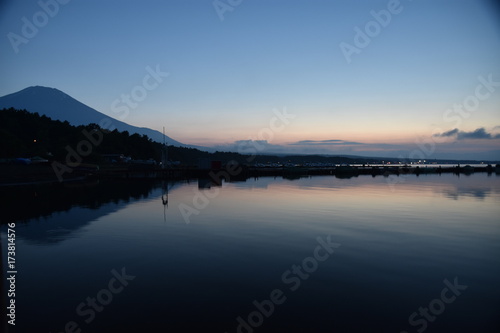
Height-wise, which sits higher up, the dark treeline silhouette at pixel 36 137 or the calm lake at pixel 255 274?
the dark treeline silhouette at pixel 36 137

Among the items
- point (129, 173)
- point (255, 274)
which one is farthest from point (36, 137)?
point (255, 274)

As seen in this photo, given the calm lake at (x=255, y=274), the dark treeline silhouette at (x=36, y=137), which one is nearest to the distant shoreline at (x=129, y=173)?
the dark treeline silhouette at (x=36, y=137)

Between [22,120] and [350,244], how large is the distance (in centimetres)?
11238

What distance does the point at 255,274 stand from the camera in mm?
11305

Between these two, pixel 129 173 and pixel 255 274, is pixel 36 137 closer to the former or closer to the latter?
pixel 129 173

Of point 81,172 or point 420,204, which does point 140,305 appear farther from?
point 81,172

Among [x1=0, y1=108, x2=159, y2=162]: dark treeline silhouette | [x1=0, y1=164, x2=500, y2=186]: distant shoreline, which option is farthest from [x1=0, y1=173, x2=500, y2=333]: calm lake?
[x1=0, y1=108, x2=159, y2=162]: dark treeline silhouette

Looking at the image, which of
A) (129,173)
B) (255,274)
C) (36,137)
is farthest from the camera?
(36,137)

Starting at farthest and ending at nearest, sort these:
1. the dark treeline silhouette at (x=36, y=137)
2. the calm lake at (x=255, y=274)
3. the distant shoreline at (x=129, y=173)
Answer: the dark treeline silhouette at (x=36, y=137) → the distant shoreline at (x=129, y=173) → the calm lake at (x=255, y=274)

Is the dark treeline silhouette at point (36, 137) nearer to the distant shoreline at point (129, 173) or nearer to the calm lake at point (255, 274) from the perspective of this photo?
the distant shoreline at point (129, 173)

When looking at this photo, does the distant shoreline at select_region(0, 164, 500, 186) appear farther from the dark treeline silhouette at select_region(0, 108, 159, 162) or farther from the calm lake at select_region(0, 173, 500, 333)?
the calm lake at select_region(0, 173, 500, 333)

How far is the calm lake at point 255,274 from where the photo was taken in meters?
8.22

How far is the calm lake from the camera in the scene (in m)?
8.22

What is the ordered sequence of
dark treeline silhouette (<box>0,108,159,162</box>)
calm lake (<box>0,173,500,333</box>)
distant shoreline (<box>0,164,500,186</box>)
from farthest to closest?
dark treeline silhouette (<box>0,108,159,162</box>) → distant shoreline (<box>0,164,500,186</box>) → calm lake (<box>0,173,500,333</box>)
